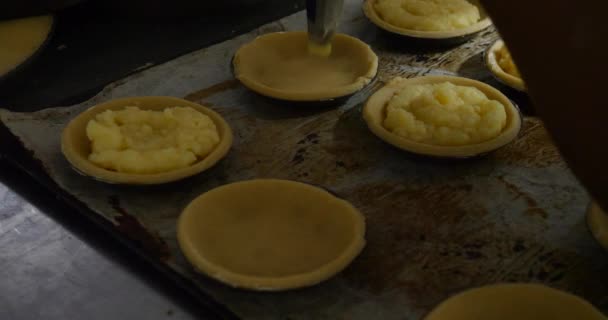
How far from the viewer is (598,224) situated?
1.81 meters

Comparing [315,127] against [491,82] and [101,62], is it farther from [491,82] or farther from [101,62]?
[101,62]

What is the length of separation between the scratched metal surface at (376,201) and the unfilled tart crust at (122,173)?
0.05 m

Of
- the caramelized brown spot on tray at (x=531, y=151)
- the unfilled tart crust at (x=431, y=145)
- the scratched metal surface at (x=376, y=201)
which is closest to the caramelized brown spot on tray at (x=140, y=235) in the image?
the scratched metal surface at (x=376, y=201)

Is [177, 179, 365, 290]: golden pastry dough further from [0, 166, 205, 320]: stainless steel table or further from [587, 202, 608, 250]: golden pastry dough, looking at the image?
[587, 202, 608, 250]: golden pastry dough

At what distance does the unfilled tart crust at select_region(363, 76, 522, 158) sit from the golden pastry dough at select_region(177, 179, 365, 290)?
1.15 ft

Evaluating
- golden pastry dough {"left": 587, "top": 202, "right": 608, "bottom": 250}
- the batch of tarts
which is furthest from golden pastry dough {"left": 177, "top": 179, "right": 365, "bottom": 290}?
golden pastry dough {"left": 587, "top": 202, "right": 608, "bottom": 250}

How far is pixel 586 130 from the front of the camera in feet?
4.12

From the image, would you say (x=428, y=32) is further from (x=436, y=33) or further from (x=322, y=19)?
(x=322, y=19)

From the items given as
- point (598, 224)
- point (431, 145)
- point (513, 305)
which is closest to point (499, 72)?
point (431, 145)

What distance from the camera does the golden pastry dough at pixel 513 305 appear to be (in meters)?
1.57

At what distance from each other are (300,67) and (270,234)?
0.90m

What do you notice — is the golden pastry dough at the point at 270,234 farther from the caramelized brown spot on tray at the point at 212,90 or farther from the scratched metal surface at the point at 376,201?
the caramelized brown spot on tray at the point at 212,90

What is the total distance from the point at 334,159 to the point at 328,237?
422mm

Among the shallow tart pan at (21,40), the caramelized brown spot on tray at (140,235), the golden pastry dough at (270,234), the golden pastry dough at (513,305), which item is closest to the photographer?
the golden pastry dough at (513,305)
